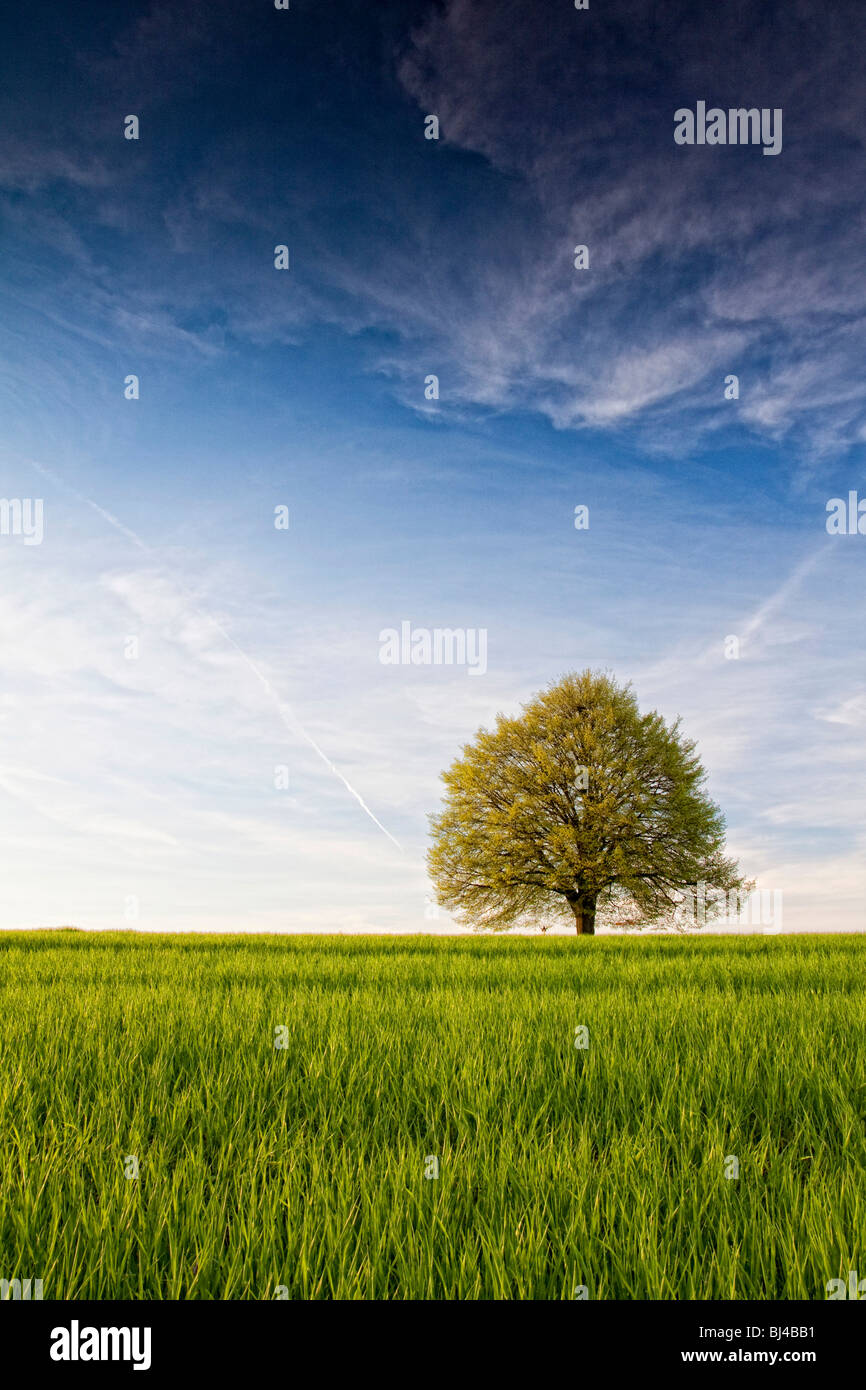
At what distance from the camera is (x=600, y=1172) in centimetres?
313

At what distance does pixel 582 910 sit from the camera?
31.1 m

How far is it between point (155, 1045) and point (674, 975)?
7.60 m

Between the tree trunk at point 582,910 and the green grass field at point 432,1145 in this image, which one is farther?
the tree trunk at point 582,910

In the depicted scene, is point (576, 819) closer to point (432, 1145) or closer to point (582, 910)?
point (582, 910)

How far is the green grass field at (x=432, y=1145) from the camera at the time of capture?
2.51 meters

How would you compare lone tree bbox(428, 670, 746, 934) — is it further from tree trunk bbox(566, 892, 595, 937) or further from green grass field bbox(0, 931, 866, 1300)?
green grass field bbox(0, 931, 866, 1300)

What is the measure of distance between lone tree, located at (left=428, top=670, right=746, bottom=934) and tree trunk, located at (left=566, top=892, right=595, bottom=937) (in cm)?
4

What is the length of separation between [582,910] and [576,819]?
408 centimetres

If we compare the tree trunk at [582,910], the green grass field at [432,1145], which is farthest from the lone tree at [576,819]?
the green grass field at [432,1145]

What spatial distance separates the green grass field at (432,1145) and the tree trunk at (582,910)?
23.7 meters

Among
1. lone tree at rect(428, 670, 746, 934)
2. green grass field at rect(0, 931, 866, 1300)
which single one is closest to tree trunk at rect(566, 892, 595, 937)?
lone tree at rect(428, 670, 746, 934)

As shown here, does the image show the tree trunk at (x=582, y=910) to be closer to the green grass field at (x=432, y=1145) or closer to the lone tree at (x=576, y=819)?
the lone tree at (x=576, y=819)
